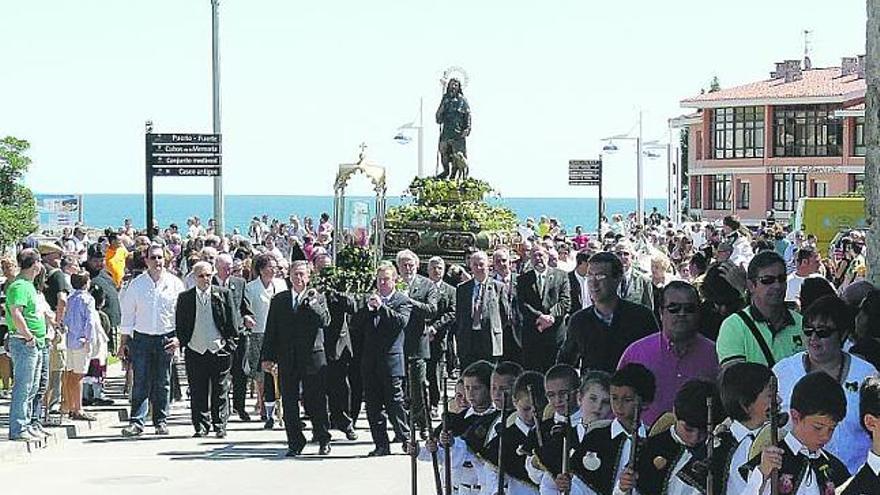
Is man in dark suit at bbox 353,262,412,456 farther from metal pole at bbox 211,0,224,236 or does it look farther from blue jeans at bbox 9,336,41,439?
metal pole at bbox 211,0,224,236

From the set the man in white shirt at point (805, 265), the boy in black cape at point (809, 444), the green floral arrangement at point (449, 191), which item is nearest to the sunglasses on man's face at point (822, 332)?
the boy in black cape at point (809, 444)

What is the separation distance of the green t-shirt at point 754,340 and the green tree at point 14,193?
25.5m

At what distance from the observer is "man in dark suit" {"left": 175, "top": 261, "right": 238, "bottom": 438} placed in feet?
54.5

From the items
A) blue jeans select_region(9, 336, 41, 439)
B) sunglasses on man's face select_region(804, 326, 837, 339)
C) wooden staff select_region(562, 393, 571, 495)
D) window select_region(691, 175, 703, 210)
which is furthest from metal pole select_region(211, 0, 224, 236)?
window select_region(691, 175, 703, 210)

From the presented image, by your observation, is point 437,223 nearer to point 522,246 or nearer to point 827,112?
point 522,246

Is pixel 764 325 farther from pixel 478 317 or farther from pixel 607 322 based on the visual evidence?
pixel 478 317

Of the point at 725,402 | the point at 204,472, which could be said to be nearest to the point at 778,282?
the point at 725,402

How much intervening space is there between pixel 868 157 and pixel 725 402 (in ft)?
13.6

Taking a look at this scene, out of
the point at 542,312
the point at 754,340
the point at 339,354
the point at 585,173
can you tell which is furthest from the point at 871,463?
the point at 585,173

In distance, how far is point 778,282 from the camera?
891 centimetres

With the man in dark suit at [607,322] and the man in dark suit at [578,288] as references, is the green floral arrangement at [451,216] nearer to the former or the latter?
the man in dark suit at [578,288]

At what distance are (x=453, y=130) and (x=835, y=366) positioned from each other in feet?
57.1

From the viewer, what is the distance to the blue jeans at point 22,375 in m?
15.4

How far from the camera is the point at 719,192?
78250 mm
